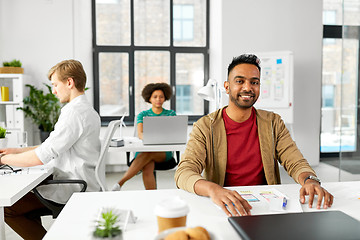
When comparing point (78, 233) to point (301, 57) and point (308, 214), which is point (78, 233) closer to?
point (308, 214)

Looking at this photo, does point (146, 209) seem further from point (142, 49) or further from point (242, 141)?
point (142, 49)

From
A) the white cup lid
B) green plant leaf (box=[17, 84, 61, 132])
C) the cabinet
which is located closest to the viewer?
the white cup lid

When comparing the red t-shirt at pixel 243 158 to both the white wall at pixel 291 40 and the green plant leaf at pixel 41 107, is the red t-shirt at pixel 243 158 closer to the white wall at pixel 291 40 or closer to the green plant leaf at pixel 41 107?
the white wall at pixel 291 40

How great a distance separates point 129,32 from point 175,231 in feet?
17.4

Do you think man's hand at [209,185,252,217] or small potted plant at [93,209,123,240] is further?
man's hand at [209,185,252,217]

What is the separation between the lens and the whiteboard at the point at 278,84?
197 inches

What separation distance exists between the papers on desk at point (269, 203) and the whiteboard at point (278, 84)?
379 cm

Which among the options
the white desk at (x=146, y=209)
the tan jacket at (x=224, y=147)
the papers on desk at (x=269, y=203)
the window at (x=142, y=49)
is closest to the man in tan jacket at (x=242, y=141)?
the tan jacket at (x=224, y=147)

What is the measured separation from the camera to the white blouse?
1993 millimetres

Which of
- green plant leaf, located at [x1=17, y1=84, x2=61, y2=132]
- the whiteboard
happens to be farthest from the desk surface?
the whiteboard

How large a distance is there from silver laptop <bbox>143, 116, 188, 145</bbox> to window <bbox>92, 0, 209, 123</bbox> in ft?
8.71

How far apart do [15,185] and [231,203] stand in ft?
3.49

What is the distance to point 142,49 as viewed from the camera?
18.7 feet

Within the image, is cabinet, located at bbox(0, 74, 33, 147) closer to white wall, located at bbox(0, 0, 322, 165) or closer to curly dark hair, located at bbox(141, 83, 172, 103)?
white wall, located at bbox(0, 0, 322, 165)
